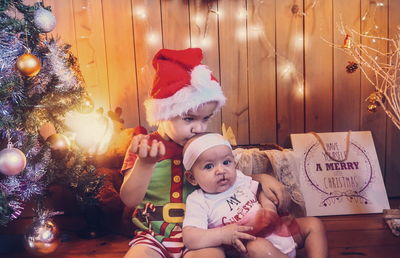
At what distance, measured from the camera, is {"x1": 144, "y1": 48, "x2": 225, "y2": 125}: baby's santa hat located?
1.15m

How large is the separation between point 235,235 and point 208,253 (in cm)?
9

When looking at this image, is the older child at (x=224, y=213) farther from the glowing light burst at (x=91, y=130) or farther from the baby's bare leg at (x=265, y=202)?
the glowing light burst at (x=91, y=130)

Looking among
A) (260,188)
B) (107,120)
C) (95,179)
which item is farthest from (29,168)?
(260,188)

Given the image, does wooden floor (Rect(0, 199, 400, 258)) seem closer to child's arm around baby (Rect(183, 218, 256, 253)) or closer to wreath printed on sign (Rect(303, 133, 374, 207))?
wreath printed on sign (Rect(303, 133, 374, 207))

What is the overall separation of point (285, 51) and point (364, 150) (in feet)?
1.95

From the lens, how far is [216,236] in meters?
1.04

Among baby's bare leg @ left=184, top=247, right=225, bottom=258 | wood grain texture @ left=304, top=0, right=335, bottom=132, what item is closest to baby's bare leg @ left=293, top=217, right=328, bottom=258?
baby's bare leg @ left=184, top=247, right=225, bottom=258

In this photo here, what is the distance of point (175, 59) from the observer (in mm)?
1209

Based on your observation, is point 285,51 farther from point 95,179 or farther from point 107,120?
point 95,179

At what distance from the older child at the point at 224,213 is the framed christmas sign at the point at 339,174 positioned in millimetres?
532

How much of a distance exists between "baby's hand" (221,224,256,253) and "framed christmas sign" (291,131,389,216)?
69 cm

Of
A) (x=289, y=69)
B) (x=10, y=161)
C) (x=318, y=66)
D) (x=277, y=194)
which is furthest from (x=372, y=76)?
(x=10, y=161)

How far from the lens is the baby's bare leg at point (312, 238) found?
1.07m

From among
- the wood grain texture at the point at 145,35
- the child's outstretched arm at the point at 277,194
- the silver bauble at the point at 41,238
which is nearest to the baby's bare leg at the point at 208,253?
the child's outstretched arm at the point at 277,194
